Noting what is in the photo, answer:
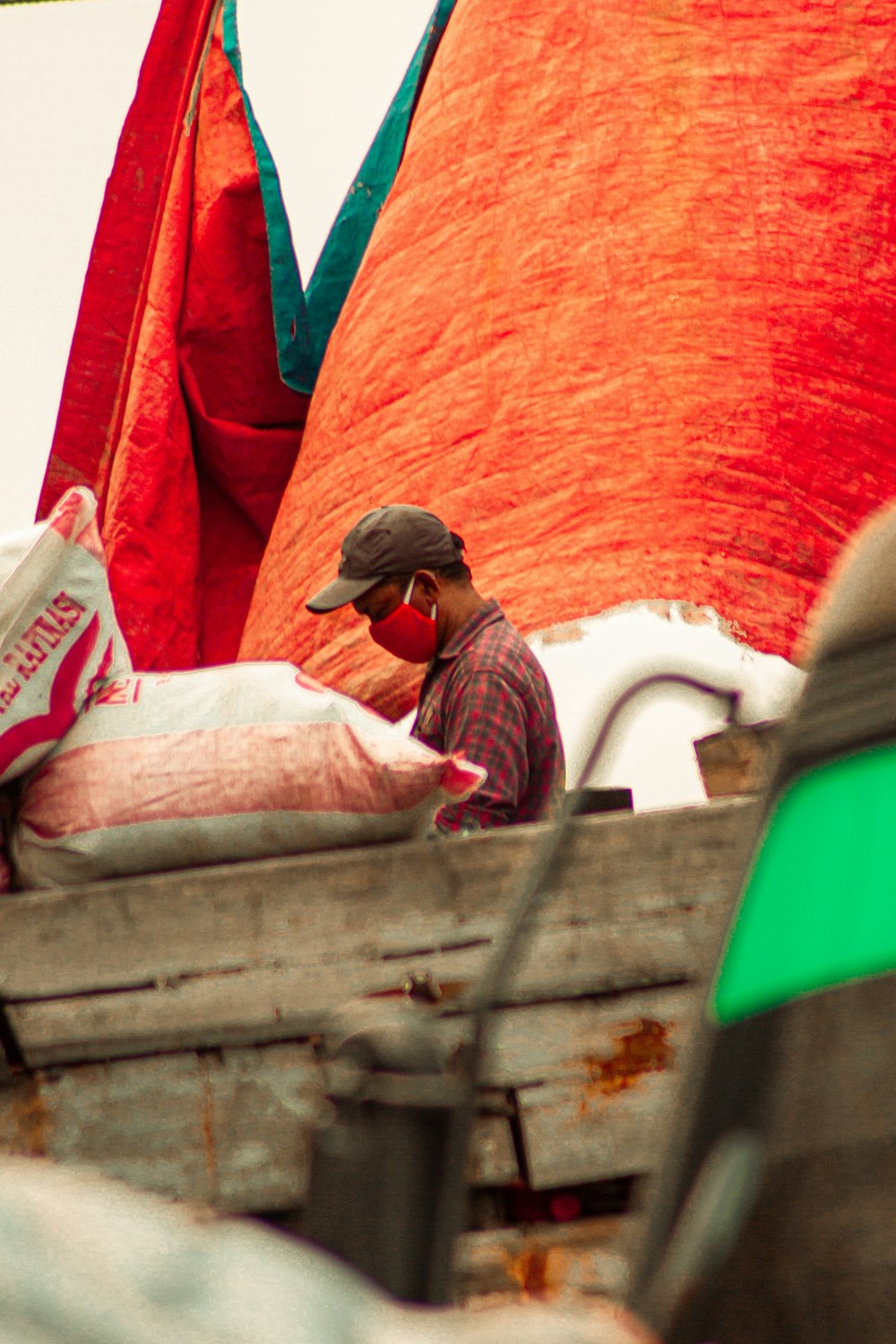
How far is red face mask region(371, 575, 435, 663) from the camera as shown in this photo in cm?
236

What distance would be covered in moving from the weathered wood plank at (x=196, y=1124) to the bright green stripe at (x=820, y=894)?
78cm

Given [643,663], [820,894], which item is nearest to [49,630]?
[643,663]

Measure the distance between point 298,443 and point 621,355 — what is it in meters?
1.30

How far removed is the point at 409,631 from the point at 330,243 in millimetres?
2265

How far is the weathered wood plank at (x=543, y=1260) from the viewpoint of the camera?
4.01ft

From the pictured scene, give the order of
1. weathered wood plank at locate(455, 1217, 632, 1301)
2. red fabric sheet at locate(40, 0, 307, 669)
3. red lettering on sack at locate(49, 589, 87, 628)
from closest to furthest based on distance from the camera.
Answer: weathered wood plank at locate(455, 1217, 632, 1301)
red lettering on sack at locate(49, 589, 87, 628)
red fabric sheet at locate(40, 0, 307, 669)

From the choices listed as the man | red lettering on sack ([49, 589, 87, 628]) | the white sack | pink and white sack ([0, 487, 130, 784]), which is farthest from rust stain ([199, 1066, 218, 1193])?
the white sack

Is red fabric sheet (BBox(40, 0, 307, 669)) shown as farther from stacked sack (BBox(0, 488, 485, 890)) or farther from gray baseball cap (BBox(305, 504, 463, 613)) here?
stacked sack (BBox(0, 488, 485, 890))

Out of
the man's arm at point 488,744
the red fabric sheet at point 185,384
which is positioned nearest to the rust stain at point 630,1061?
the man's arm at point 488,744

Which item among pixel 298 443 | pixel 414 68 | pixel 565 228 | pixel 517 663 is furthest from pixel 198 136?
pixel 517 663

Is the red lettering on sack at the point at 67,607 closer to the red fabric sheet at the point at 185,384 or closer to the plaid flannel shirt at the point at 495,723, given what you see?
the plaid flannel shirt at the point at 495,723

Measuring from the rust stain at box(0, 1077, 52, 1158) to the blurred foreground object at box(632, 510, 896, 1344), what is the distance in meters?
0.95

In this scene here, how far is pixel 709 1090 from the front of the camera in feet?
1.86

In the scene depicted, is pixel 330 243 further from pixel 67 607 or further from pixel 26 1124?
pixel 26 1124
